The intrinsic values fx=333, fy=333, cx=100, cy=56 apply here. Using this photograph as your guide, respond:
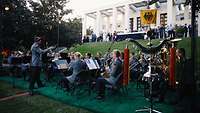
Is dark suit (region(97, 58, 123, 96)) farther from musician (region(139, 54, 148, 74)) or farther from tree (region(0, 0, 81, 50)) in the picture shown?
tree (region(0, 0, 81, 50))

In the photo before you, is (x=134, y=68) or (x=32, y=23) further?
(x=32, y=23)

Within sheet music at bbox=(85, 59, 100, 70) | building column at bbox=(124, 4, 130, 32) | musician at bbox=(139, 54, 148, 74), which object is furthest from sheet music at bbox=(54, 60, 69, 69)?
building column at bbox=(124, 4, 130, 32)

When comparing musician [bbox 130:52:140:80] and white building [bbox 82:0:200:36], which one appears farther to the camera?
white building [bbox 82:0:200:36]

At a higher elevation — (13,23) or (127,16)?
(127,16)

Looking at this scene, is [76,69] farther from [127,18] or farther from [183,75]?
[127,18]

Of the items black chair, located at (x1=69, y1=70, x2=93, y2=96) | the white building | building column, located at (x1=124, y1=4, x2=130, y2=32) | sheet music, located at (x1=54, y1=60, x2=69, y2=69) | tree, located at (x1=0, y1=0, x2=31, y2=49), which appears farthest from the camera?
building column, located at (x1=124, y1=4, x2=130, y2=32)

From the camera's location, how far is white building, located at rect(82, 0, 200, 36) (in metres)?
44.0

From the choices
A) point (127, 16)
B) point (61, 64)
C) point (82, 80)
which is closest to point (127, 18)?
point (127, 16)

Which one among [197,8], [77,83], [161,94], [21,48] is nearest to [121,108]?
[161,94]

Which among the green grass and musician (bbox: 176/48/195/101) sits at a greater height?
musician (bbox: 176/48/195/101)

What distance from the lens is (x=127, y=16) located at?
5169 cm

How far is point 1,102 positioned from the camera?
37.1 ft

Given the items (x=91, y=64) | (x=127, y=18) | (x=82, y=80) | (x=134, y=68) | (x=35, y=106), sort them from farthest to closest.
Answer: (x=127, y=18)
(x=134, y=68)
(x=91, y=64)
(x=82, y=80)
(x=35, y=106)

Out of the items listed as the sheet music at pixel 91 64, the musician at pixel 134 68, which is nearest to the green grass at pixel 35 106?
the sheet music at pixel 91 64
